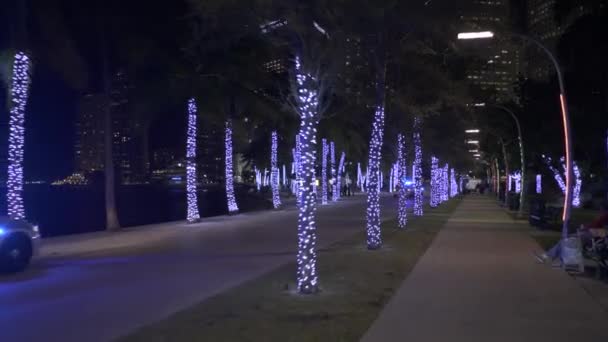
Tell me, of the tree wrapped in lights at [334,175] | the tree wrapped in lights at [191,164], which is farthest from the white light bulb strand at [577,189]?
the tree wrapped in lights at [191,164]

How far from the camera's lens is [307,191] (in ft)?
→ 39.3

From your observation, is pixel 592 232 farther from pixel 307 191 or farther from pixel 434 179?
pixel 434 179

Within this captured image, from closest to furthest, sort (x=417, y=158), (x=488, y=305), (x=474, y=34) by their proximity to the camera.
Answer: (x=488, y=305), (x=474, y=34), (x=417, y=158)

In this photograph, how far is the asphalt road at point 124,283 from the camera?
10.2 m

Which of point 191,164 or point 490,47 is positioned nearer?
point 490,47

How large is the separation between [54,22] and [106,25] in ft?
12.7

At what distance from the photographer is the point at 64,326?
10.1 meters

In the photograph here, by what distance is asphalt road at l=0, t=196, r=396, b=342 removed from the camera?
1020 cm

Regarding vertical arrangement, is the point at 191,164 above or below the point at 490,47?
below

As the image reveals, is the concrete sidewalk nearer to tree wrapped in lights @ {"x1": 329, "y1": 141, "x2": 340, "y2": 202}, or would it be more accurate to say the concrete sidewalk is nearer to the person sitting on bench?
the person sitting on bench

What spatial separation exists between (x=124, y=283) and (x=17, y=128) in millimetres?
8596

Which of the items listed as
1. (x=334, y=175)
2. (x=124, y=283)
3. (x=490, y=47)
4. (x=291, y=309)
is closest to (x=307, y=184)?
(x=291, y=309)

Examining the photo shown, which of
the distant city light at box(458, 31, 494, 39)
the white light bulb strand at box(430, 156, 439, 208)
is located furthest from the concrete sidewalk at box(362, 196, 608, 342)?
the white light bulb strand at box(430, 156, 439, 208)

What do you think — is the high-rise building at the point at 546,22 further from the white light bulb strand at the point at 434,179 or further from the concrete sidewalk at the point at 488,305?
the white light bulb strand at the point at 434,179
